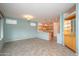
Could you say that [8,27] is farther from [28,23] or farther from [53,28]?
[53,28]

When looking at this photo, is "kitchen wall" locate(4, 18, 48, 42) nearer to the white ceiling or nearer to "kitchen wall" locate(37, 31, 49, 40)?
"kitchen wall" locate(37, 31, 49, 40)

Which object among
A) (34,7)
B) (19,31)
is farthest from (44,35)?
(34,7)

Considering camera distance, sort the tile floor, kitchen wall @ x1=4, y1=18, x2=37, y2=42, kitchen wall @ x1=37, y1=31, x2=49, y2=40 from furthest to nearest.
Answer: kitchen wall @ x1=37, y1=31, x2=49, y2=40
kitchen wall @ x1=4, y1=18, x2=37, y2=42
the tile floor

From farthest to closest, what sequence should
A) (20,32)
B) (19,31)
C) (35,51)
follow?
(20,32), (19,31), (35,51)

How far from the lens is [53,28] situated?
12672 millimetres

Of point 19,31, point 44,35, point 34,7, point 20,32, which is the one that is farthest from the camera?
point 44,35

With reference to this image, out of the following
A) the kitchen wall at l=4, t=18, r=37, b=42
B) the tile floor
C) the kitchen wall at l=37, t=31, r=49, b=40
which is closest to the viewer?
the tile floor

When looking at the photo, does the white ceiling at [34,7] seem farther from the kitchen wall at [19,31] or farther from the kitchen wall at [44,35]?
the kitchen wall at [44,35]

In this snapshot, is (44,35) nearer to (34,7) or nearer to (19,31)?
(19,31)

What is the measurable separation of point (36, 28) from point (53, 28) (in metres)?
3.15

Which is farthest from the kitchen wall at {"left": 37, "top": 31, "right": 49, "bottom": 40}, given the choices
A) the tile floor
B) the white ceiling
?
the white ceiling

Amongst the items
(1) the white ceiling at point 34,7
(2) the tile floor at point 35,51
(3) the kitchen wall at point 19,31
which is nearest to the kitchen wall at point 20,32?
(3) the kitchen wall at point 19,31

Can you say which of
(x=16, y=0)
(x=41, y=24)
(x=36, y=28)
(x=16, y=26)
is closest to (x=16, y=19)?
(x=16, y=26)

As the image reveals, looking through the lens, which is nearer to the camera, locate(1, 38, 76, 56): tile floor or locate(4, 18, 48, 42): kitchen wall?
locate(1, 38, 76, 56): tile floor
